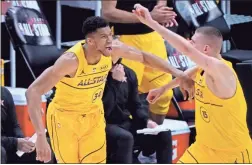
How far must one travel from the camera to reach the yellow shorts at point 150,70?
6.12 meters

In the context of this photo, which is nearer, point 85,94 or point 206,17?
point 85,94

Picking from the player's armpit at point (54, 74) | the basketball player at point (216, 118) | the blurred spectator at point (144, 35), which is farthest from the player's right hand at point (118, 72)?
the basketball player at point (216, 118)

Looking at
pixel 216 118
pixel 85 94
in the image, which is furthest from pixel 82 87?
pixel 216 118

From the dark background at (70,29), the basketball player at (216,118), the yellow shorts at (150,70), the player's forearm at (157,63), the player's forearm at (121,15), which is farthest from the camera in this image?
the dark background at (70,29)

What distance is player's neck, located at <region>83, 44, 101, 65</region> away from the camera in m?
5.06

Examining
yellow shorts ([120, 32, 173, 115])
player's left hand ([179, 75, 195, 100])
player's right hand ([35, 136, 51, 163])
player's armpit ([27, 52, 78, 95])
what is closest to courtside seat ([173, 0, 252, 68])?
yellow shorts ([120, 32, 173, 115])

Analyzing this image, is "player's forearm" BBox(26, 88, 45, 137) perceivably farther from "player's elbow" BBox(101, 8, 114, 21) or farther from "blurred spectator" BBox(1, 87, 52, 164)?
"player's elbow" BBox(101, 8, 114, 21)

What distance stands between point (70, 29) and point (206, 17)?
1.42 metres

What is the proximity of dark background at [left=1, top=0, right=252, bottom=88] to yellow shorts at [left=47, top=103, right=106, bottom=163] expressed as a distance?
200 centimetres

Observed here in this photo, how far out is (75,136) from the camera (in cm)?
515

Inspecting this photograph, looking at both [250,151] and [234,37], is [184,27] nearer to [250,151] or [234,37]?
[234,37]

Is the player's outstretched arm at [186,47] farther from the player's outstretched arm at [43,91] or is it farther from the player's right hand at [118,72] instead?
the player's right hand at [118,72]

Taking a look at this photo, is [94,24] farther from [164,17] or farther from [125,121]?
[125,121]

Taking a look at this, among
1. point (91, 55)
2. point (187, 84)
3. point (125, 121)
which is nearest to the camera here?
point (187, 84)
